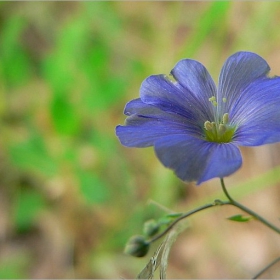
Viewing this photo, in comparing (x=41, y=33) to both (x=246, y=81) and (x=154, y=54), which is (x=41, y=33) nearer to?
(x=154, y=54)

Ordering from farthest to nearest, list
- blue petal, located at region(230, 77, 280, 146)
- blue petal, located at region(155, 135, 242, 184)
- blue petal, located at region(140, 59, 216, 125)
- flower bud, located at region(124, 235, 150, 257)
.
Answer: flower bud, located at region(124, 235, 150, 257)
blue petal, located at region(140, 59, 216, 125)
blue petal, located at region(230, 77, 280, 146)
blue petal, located at region(155, 135, 242, 184)

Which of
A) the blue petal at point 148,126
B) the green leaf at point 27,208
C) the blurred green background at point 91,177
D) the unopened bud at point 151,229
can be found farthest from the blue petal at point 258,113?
the green leaf at point 27,208

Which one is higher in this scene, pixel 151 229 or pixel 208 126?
pixel 208 126

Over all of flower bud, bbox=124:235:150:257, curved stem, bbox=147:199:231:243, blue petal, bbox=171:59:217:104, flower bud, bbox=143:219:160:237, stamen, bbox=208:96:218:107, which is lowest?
flower bud, bbox=124:235:150:257

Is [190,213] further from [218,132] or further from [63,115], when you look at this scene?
[63,115]

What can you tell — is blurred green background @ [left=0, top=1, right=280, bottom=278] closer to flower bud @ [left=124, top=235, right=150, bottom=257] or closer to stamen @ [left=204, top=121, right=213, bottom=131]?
flower bud @ [left=124, top=235, right=150, bottom=257]

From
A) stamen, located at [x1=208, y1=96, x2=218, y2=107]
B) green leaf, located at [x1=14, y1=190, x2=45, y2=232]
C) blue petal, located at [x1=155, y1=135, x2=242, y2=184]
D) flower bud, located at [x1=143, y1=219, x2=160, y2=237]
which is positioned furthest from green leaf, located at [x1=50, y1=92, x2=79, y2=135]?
blue petal, located at [x1=155, y1=135, x2=242, y2=184]

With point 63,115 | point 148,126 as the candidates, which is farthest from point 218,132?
point 63,115

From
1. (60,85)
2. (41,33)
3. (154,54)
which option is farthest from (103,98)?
(41,33)
